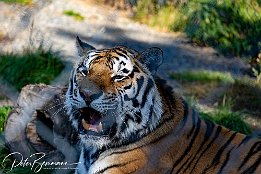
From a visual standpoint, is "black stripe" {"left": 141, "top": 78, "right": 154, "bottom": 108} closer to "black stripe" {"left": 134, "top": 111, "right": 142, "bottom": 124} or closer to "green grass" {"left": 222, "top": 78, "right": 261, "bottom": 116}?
"black stripe" {"left": 134, "top": 111, "right": 142, "bottom": 124}

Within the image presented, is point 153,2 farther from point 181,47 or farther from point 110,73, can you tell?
point 110,73

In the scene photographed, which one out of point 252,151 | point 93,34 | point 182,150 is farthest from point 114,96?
point 93,34

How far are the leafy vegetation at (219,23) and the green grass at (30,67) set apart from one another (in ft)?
8.42

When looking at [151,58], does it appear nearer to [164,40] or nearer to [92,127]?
[92,127]

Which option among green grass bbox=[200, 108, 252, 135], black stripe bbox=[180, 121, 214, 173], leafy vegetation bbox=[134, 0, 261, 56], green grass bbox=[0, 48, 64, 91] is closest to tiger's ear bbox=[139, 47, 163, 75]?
black stripe bbox=[180, 121, 214, 173]

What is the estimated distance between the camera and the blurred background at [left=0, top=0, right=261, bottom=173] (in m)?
7.02

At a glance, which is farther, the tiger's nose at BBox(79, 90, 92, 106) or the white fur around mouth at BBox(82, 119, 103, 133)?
the white fur around mouth at BBox(82, 119, 103, 133)

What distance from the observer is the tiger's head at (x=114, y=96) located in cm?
359

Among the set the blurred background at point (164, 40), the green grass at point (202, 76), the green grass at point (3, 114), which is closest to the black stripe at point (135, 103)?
the green grass at point (3, 114)

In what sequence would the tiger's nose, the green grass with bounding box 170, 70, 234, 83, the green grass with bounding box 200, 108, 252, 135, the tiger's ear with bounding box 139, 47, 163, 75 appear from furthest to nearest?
the green grass with bounding box 170, 70, 234, 83 → the green grass with bounding box 200, 108, 252, 135 → the tiger's ear with bounding box 139, 47, 163, 75 → the tiger's nose

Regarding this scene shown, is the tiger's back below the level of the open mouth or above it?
below

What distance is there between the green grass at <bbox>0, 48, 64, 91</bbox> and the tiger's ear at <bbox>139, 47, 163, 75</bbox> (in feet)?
10.6

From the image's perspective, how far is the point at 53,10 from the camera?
9422mm

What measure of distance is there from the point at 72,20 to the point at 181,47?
5.04 feet
